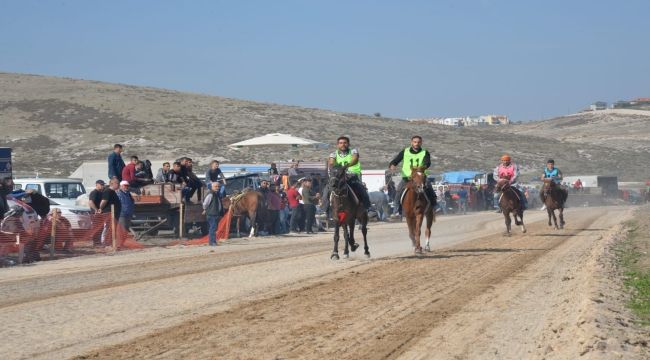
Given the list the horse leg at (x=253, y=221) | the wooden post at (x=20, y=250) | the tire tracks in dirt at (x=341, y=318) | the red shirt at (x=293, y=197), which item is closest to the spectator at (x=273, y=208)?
the red shirt at (x=293, y=197)

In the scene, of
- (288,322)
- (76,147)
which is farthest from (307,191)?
(76,147)

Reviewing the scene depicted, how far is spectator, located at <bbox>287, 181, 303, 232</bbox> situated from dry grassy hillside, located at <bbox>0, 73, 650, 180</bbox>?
105ft

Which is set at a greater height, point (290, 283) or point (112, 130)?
point (112, 130)

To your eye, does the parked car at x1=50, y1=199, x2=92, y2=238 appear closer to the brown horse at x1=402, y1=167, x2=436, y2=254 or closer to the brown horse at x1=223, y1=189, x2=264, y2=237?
the brown horse at x1=223, y1=189, x2=264, y2=237

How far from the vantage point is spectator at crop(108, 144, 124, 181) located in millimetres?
28016

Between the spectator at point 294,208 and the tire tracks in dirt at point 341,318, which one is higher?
the spectator at point 294,208

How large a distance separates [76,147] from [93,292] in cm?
6097

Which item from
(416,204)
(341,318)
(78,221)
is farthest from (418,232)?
(78,221)

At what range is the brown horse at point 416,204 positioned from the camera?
19266 mm

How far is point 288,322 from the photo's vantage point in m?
10.7

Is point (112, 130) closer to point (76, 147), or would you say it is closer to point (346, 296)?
point (76, 147)

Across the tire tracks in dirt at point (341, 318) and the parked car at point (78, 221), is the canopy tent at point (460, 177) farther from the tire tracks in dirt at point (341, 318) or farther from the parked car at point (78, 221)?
the tire tracks in dirt at point (341, 318)

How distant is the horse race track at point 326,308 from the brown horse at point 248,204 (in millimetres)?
9588

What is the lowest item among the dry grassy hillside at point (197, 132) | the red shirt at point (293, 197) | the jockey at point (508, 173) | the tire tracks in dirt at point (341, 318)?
the tire tracks in dirt at point (341, 318)
